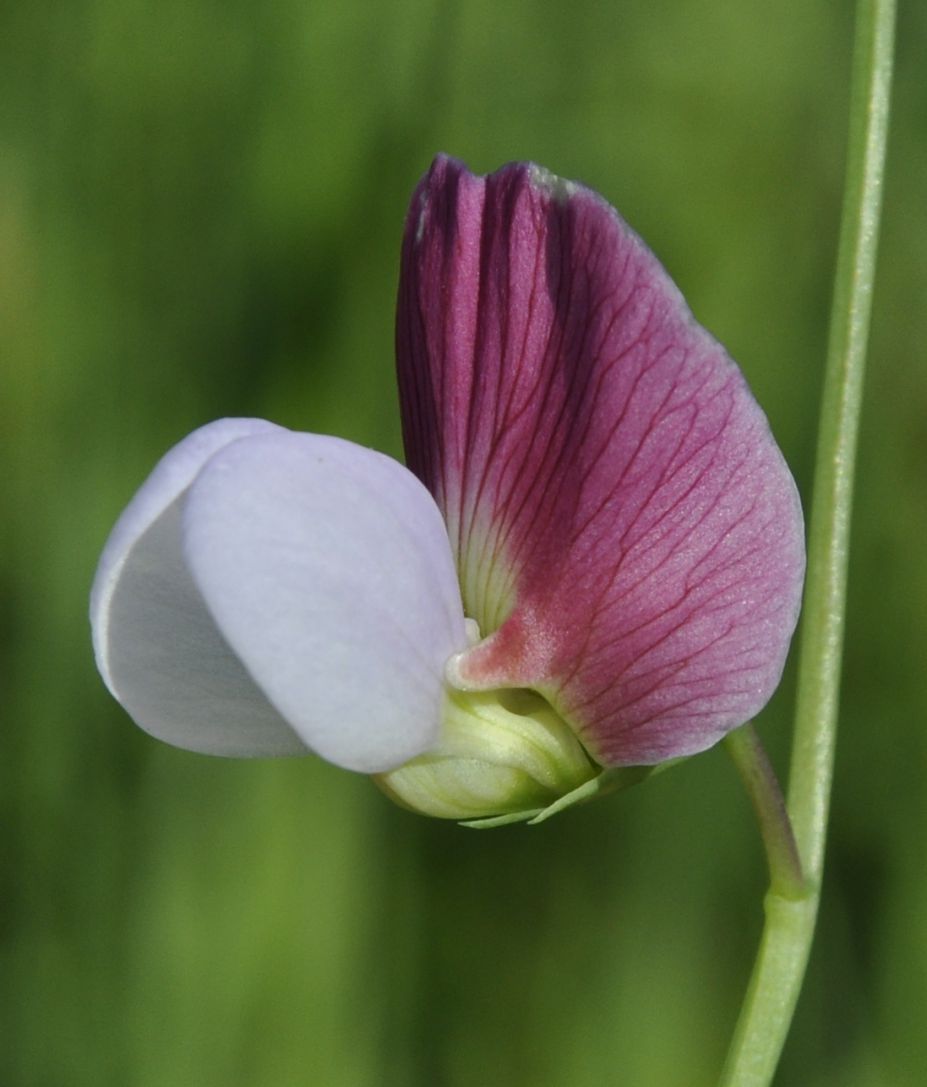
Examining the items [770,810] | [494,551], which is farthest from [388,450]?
[770,810]

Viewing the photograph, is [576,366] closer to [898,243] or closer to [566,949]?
[566,949]

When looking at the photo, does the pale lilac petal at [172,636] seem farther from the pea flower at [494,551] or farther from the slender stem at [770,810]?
the slender stem at [770,810]

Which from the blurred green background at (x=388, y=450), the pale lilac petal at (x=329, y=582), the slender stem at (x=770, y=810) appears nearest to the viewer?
the pale lilac petal at (x=329, y=582)

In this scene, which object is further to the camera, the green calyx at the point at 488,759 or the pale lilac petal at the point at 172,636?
the green calyx at the point at 488,759

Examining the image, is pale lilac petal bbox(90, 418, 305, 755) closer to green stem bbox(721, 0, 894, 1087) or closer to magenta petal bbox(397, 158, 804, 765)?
magenta petal bbox(397, 158, 804, 765)

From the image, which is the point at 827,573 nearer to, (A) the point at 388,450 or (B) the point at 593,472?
(B) the point at 593,472

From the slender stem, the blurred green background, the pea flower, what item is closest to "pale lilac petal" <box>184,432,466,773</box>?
the pea flower

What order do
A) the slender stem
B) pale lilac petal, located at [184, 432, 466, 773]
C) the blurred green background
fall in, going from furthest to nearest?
1. the blurred green background
2. the slender stem
3. pale lilac petal, located at [184, 432, 466, 773]

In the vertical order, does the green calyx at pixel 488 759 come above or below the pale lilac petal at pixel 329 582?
below

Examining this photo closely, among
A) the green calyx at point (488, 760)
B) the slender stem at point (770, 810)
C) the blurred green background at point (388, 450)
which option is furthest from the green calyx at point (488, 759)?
the blurred green background at point (388, 450)
